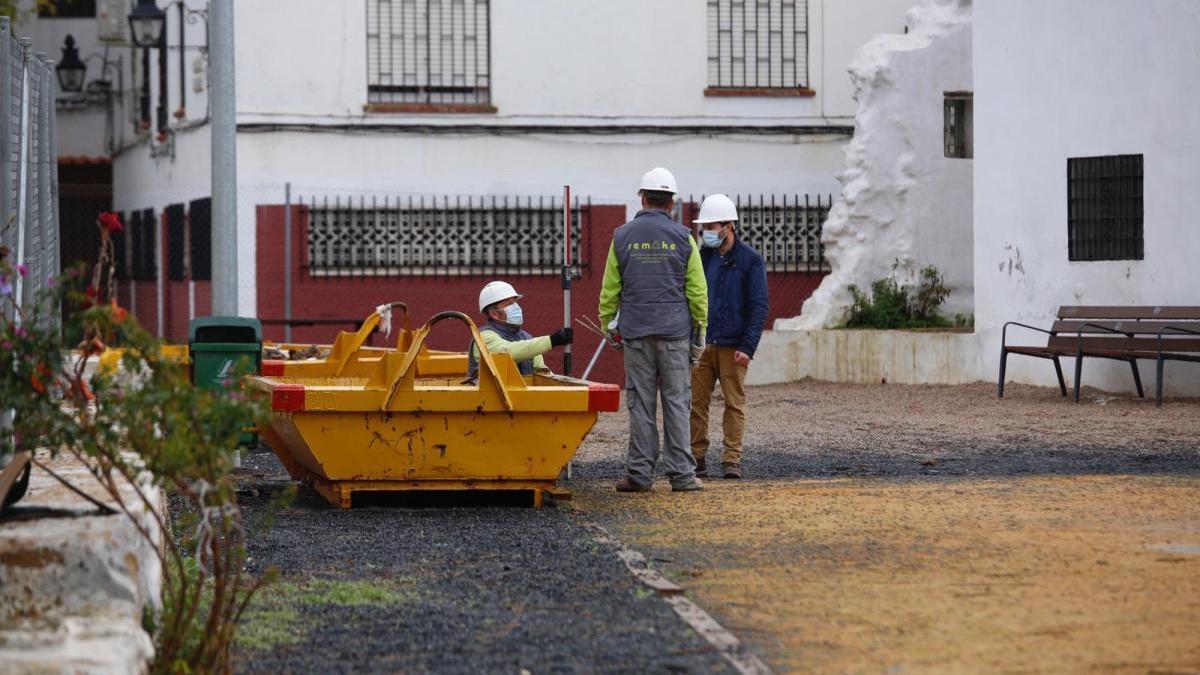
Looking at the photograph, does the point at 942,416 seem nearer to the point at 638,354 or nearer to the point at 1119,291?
the point at 1119,291

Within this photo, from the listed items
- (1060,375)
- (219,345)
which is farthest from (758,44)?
(219,345)

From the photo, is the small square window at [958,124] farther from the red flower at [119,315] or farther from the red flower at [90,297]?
the red flower at [119,315]

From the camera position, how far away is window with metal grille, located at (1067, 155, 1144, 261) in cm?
2030

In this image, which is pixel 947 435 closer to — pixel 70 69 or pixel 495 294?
pixel 495 294

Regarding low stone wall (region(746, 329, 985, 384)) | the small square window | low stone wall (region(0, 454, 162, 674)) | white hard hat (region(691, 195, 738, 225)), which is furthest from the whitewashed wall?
low stone wall (region(0, 454, 162, 674))

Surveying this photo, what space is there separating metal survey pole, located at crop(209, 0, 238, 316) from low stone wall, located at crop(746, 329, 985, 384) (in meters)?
9.60

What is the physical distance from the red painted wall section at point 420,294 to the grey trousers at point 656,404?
11.6 meters

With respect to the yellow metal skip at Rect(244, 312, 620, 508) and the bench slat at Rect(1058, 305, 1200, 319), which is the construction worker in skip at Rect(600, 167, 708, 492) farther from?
the bench slat at Rect(1058, 305, 1200, 319)

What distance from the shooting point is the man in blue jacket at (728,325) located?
13359mm

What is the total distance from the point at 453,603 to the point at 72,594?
208 cm

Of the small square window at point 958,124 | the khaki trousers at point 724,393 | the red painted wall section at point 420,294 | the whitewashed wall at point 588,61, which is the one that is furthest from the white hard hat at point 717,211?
the whitewashed wall at point 588,61

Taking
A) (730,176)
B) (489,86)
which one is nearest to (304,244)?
(489,86)

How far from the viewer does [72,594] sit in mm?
6207

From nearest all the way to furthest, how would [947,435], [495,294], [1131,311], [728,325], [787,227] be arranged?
[495,294], [728,325], [947,435], [1131,311], [787,227]
